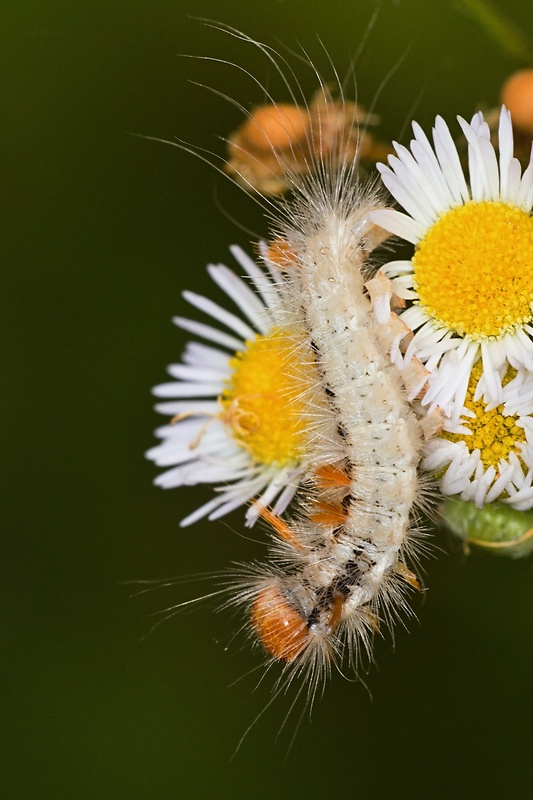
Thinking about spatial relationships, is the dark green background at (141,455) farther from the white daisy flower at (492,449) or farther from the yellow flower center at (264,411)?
the white daisy flower at (492,449)

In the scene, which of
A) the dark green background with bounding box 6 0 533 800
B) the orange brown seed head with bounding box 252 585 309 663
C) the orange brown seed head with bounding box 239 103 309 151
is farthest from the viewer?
the dark green background with bounding box 6 0 533 800

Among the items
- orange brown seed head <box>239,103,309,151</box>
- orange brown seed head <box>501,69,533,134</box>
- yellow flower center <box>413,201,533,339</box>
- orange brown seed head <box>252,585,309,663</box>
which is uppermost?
orange brown seed head <box>501,69,533,134</box>

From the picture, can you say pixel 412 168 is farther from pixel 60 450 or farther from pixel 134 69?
pixel 60 450

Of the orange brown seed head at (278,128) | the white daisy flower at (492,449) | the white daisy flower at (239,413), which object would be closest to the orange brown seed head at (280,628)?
the white daisy flower at (239,413)

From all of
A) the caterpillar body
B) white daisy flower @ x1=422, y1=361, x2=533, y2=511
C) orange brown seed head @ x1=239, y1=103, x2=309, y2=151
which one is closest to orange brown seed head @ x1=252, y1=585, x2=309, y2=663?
the caterpillar body

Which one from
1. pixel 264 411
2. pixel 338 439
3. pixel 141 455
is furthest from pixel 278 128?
pixel 141 455

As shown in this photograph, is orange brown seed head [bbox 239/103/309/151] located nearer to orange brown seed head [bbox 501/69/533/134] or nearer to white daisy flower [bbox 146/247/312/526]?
white daisy flower [bbox 146/247/312/526]

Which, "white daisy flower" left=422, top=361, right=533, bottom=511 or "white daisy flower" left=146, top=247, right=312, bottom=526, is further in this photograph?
"white daisy flower" left=146, top=247, right=312, bottom=526
